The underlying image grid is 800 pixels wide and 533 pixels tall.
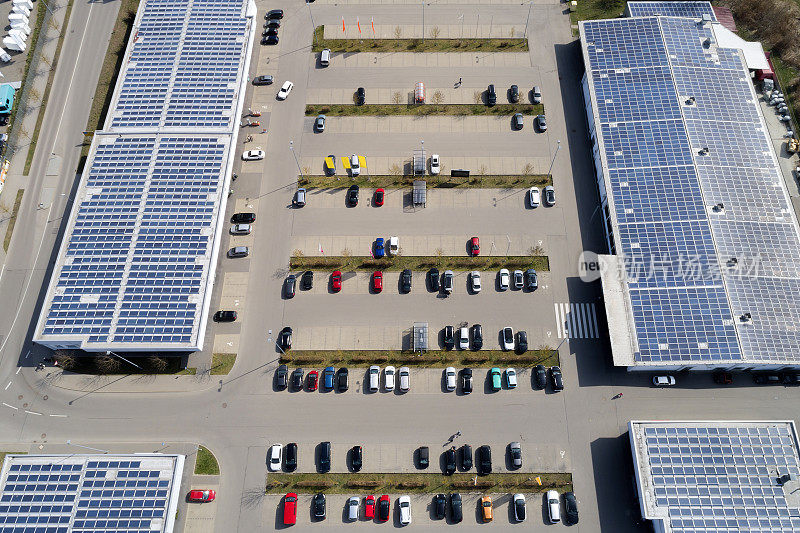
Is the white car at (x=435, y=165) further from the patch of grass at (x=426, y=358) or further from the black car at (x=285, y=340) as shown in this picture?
the black car at (x=285, y=340)

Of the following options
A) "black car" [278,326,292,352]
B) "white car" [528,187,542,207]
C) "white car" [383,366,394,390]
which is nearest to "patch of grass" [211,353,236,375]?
"black car" [278,326,292,352]

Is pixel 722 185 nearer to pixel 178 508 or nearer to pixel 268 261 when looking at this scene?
Answer: pixel 268 261

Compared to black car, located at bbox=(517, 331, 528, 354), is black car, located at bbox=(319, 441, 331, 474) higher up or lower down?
lower down

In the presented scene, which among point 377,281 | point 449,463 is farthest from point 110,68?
point 449,463

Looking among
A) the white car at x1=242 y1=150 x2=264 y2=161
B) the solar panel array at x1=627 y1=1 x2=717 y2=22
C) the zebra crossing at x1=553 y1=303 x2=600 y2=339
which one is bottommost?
the zebra crossing at x1=553 y1=303 x2=600 y2=339

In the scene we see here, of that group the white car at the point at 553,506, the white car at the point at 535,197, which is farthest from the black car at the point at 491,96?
the white car at the point at 553,506

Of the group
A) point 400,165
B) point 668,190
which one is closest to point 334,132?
point 400,165

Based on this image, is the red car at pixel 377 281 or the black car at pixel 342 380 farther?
the red car at pixel 377 281

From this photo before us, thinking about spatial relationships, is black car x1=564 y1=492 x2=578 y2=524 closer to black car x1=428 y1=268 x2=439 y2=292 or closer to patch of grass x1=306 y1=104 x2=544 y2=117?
black car x1=428 y1=268 x2=439 y2=292
